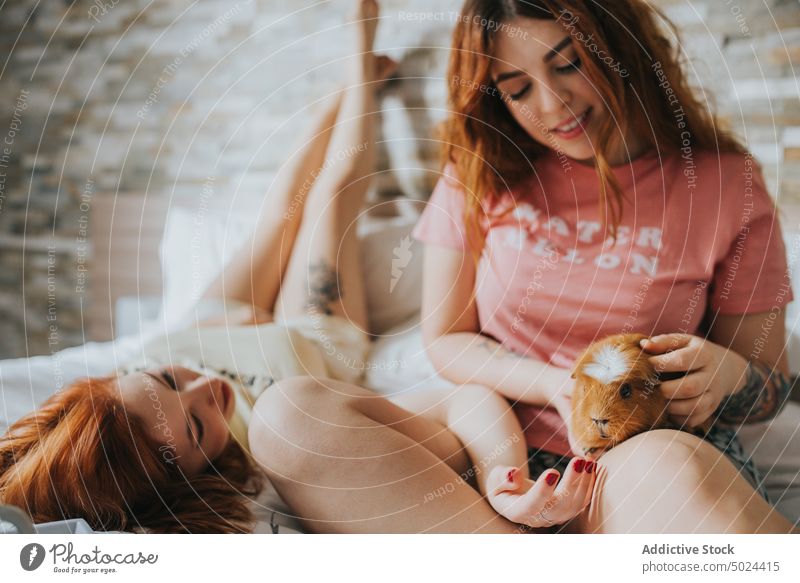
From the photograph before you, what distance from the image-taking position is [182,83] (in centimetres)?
60

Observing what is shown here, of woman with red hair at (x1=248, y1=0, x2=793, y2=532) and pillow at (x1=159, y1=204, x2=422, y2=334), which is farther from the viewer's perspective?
pillow at (x1=159, y1=204, x2=422, y2=334)

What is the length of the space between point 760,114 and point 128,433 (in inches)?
21.5


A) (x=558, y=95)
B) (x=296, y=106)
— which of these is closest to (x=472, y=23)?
(x=558, y=95)

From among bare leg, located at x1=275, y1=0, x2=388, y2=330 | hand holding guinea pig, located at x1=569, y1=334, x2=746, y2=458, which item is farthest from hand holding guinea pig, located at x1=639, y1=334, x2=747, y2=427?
bare leg, located at x1=275, y1=0, x2=388, y2=330

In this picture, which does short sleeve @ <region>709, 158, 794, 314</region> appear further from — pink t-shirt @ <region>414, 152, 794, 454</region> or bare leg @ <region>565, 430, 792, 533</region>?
bare leg @ <region>565, 430, 792, 533</region>

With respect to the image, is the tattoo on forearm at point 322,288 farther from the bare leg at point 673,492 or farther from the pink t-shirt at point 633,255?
the bare leg at point 673,492

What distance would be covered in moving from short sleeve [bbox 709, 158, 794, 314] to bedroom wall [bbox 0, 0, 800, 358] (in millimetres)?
59

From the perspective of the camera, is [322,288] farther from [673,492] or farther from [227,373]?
[673,492]

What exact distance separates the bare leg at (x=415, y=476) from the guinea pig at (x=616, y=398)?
0.01m

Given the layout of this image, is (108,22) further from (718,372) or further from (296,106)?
(718,372)

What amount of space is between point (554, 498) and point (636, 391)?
9 cm

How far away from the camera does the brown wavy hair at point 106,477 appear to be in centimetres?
46

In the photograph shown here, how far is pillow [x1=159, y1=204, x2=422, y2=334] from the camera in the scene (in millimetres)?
570
